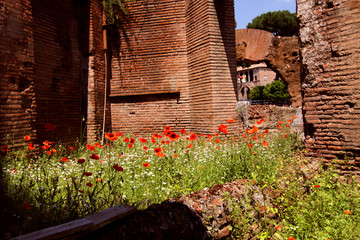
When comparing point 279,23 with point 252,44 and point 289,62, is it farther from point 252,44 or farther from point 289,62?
point 289,62

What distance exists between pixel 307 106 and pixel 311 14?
62.7 inches

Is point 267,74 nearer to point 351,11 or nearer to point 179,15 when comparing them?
point 179,15

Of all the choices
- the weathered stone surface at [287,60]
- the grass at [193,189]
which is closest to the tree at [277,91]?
the weathered stone surface at [287,60]

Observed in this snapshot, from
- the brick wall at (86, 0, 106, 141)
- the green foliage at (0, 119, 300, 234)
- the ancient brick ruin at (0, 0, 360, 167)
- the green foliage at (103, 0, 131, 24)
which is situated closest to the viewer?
the green foliage at (0, 119, 300, 234)

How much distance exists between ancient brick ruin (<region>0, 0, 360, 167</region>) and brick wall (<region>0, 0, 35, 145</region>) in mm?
20

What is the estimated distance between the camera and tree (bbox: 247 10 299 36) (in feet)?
111

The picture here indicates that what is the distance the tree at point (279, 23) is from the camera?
1338 inches

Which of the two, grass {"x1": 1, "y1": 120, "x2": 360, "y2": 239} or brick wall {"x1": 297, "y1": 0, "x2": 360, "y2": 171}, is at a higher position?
brick wall {"x1": 297, "y1": 0, "x2": 360, "y2": 171}

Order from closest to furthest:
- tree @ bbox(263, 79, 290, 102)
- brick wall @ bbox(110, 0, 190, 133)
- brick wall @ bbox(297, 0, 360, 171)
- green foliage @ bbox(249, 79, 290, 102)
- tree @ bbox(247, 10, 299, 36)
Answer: brick wall @ bbox(297, 0, 360, 171), brick wall @ bbox(110, 0, 190, 133), green foliage @ bbox(249, 79, 290, 102), tree @ bbox(263, 79, 290, 102), tree @ bbox(247, 10, 299, 36)

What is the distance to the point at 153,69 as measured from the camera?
7707mm

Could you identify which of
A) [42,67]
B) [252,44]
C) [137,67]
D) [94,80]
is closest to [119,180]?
[42,67]

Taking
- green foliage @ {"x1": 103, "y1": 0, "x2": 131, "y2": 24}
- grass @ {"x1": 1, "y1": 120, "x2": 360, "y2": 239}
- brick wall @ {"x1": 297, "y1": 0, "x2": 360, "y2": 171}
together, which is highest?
green foliage @ {"x1": 103, "y1": 0, "x2": 131, "y2": 24}

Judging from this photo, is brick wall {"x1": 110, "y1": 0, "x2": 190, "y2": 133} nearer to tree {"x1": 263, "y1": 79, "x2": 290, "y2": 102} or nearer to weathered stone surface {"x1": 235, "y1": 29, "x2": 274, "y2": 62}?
weathered stone surface {"x1": 235, "y1": 29, "x2": 274, "y2": 62}

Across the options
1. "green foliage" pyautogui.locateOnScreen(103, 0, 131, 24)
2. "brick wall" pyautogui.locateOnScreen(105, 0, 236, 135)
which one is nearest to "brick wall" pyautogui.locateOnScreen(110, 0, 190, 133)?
"brick wall" pyautogui.locateOnScreen(105, 0, 236, 135)
